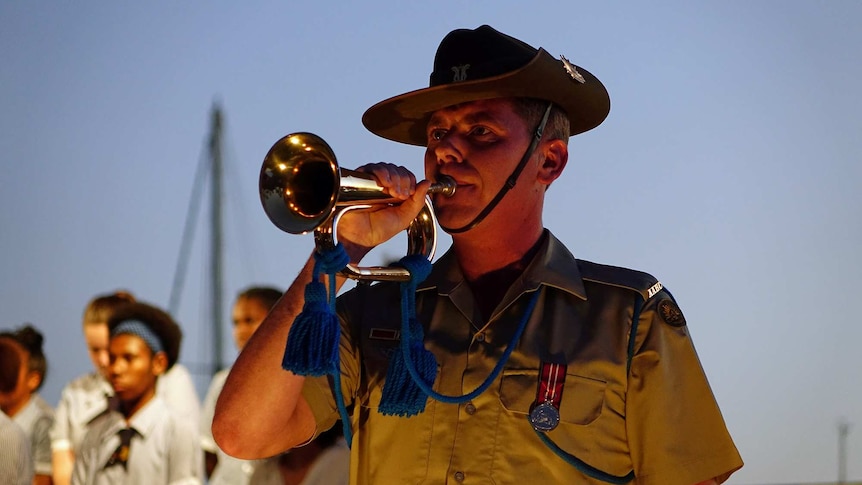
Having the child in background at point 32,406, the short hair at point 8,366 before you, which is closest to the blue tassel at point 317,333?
the child in background at point 32,406

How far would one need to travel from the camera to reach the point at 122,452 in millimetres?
5293

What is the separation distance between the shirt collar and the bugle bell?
1.05 ft

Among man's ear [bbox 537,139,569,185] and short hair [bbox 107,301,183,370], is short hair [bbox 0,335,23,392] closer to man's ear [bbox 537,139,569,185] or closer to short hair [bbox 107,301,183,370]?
short hair [bbox 107,301,183,370]

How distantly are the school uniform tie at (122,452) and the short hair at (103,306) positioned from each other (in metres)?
1.01

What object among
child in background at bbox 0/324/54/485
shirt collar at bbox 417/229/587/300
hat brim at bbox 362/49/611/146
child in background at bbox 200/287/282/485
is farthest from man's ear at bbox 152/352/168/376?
shirt collar at bbox 417/229/587/300

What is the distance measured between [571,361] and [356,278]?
1.47 ft

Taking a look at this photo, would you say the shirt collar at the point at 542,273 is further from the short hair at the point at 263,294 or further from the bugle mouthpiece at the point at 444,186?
the short hair at the point at 263,294

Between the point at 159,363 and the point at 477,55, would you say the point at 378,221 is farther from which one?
the point at 159,363

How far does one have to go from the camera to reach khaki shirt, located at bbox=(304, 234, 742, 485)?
2441 mm

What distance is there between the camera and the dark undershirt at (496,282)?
8.81 feet

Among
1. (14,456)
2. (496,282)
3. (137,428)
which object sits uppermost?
(496,282)

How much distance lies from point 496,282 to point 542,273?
0.13 meters

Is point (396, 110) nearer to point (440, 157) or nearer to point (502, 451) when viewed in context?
point (440, 157)

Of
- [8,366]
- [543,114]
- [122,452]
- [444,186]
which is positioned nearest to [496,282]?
[444,186]
